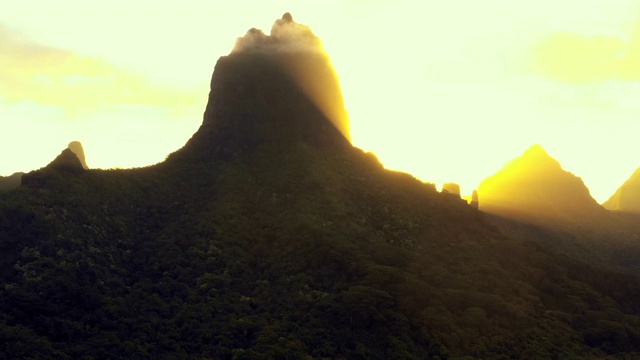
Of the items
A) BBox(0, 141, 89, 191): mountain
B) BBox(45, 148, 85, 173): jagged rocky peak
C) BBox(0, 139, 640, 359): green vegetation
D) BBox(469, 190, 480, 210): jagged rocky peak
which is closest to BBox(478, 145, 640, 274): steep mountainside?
BBox(469, 190, 480, 210): jagged rocky peak

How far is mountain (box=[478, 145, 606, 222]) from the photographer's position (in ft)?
565

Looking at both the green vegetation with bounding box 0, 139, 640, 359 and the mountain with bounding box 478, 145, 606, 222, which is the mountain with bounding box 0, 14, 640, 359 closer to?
the green vegetation with bounding box 0, 139, 640, 359

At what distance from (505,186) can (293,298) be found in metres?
131

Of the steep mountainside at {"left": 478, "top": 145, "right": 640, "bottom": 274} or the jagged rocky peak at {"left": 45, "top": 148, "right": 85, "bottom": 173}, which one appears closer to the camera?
the jagged rocky peak at {"left": 45, "top": 148, "right": 85, "bottom": 173}

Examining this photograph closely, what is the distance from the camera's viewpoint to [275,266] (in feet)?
263

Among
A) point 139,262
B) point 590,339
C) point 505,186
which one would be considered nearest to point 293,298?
point 139,262

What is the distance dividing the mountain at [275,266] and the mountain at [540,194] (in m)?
75.5

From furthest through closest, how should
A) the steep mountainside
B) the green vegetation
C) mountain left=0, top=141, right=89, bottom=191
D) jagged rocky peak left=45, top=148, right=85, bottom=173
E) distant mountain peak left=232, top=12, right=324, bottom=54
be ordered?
the steep mountainside
distant mountain peak left=232, top=12, right=324, bottom=54
mountain left=0, top=141, right=89, bottom=191
jagged rocky peak left=45, top=148, right=85, bottom=173
the green vegetation

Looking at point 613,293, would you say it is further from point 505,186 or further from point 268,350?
point 505,186

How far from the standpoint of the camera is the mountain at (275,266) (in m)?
66.6

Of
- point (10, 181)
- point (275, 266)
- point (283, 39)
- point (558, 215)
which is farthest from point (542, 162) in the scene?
point (10, 181)

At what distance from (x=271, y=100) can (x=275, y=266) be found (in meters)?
38.1

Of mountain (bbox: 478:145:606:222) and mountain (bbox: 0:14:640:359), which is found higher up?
mountain (bbox: 478:145:606:222)

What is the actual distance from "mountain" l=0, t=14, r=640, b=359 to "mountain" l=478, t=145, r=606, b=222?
75.5 m
